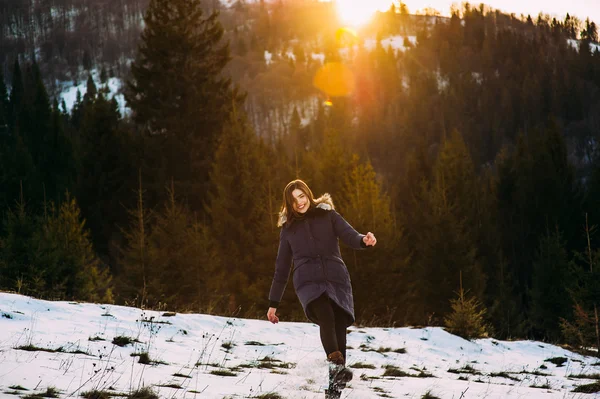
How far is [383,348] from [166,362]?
478 centimetres

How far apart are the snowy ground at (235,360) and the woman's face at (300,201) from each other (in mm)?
1838

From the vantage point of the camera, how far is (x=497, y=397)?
578 cm

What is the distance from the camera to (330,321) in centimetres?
532

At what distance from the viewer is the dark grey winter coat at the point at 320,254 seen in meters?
5.48

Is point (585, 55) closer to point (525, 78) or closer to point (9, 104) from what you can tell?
point (525, 78)

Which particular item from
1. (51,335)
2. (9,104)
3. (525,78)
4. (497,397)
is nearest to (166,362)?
(51,335)

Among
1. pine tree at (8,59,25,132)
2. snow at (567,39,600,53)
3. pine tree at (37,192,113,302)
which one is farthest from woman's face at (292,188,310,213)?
snow at (567,39,600,53)

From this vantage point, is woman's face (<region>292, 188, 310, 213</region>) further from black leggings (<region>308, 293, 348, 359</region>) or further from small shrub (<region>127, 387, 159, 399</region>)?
small shrub (<region>127, 387, 159, 399</region>)

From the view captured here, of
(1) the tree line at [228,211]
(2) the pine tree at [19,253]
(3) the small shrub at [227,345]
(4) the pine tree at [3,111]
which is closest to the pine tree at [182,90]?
(1) the tree line at [228,211]

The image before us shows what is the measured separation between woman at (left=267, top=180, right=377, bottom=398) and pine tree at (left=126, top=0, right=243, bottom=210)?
25553 mm

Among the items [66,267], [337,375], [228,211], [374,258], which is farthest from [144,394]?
[228,211]

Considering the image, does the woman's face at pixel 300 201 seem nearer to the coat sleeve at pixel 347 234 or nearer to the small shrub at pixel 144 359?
the coat sleeve at pixel 347 234

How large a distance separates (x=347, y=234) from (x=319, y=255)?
37 centimetres

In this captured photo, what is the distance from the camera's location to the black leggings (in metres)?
5.18
